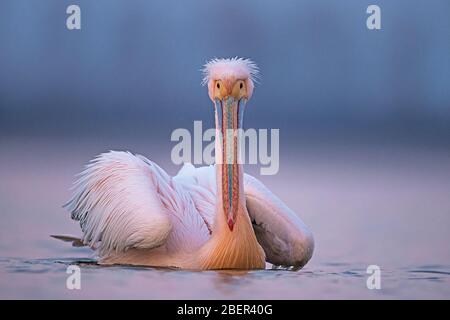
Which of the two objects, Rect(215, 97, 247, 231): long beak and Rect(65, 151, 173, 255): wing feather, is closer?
Rect(65, 151, 173, 255): wing feather

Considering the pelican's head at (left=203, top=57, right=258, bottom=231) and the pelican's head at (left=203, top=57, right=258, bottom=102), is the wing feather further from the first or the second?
the pelican's head at (left=203, top=57, right=258, bottom=102)

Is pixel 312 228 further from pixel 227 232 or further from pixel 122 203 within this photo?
pixel 122 203

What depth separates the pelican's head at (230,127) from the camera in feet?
21.6

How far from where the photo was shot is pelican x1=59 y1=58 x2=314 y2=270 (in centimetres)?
657

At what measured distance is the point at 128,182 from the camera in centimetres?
665

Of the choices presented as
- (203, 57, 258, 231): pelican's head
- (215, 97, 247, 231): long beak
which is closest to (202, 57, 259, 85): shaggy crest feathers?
(203, 57, 258, 231): pelican's head

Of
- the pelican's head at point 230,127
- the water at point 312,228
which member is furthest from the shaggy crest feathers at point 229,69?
the water at point 312,228

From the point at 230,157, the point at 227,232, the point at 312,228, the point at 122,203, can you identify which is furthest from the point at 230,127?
the point at 312,228

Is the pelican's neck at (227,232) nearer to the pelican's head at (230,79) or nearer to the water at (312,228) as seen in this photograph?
the water at (312,228)

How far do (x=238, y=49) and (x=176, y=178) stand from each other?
0.94m
